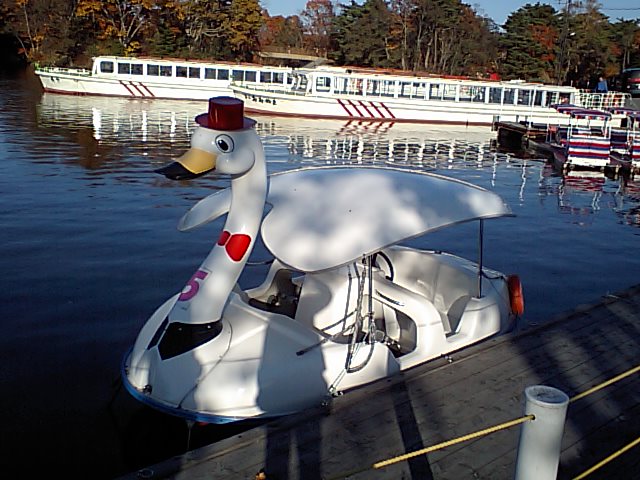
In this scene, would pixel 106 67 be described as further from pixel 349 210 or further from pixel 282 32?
pixel 349 210

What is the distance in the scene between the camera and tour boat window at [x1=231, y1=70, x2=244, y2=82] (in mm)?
47891

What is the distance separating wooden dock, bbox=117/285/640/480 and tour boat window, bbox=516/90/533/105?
37.8 meters

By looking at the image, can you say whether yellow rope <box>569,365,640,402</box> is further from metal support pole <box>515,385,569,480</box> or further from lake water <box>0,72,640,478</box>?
lake water <box>0,72,640,478</box>

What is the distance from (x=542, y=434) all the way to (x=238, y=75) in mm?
46899

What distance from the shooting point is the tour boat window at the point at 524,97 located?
42281 millimetres

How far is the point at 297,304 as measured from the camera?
299 inches

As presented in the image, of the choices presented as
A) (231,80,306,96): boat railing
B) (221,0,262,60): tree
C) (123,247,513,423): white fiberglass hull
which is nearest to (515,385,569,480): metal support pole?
(123,247,513,423): white fiberglass hull

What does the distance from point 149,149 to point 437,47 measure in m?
51.4

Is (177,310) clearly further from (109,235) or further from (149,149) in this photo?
(149,149)

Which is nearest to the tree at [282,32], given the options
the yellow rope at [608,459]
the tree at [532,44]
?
the tree at [532,44]

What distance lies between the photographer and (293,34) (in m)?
86.0

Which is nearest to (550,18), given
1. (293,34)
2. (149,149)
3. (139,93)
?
(293,34)

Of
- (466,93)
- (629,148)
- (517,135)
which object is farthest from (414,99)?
(629,148)

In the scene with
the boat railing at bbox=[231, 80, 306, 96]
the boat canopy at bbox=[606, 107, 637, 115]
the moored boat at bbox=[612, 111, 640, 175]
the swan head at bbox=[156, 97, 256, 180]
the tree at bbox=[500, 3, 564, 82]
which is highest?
the tree at bbox=[500, 3, 564, 82]
